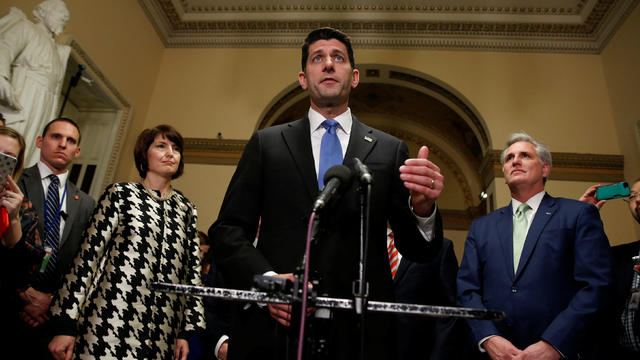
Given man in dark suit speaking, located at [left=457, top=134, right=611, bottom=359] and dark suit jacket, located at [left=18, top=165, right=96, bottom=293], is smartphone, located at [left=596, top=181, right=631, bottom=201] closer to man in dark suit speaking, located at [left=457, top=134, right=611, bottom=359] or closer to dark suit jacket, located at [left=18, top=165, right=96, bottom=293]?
man in dark suit speaking, located at [left=457, top=134, right=611, bottom=359]

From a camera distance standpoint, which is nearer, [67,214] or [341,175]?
[341,175]

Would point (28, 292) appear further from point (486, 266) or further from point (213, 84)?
point (213, 84)

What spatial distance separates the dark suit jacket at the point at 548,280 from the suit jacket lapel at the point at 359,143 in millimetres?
1160

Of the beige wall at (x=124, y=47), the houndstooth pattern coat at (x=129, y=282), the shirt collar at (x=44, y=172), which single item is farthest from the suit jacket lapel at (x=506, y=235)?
the beige wall at (x=124, y=47)

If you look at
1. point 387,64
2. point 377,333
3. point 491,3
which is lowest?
point 377,333

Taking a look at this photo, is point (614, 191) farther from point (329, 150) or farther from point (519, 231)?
point (329, 150)

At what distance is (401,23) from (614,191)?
4.70 m

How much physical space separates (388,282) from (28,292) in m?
1.78

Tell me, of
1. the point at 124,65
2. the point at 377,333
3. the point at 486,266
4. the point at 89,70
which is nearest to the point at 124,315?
the point at 377,333

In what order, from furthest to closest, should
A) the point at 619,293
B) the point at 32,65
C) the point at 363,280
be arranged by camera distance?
the point at 32,65 → the point at 619,293 → the point at 363,280

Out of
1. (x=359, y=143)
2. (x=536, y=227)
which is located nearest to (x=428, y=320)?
(x=536, y=227)

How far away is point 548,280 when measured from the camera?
2.01m

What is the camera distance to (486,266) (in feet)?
7.35

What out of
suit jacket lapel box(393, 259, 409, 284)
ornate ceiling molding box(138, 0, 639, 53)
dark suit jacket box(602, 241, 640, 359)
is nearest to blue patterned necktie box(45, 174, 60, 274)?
suit jacket lapel box(393, 259, 409, 284)
